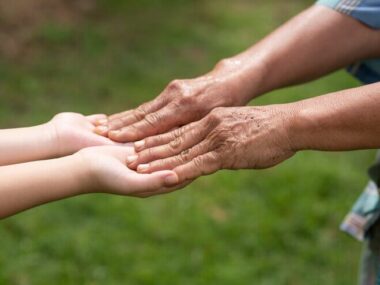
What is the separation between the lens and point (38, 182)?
4.67ft

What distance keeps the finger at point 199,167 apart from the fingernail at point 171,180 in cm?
2

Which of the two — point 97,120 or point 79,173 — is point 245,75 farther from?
point 79,173

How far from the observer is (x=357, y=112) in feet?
4.33

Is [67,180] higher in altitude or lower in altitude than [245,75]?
lower

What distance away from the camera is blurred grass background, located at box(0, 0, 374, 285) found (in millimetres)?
2660

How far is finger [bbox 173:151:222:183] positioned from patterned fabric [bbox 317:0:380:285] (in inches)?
17.5

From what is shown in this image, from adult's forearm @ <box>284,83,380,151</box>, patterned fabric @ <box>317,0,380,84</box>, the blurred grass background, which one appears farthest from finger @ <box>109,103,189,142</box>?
the blurred grass background

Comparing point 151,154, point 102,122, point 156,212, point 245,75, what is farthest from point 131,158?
point 156,212

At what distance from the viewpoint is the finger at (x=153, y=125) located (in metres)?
1.68

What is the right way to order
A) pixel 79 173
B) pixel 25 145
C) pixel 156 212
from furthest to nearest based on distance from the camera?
pixel 156 212 → pixel 25 145 → pixel 79 173

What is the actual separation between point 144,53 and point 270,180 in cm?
174

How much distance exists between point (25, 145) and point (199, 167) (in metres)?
0.43

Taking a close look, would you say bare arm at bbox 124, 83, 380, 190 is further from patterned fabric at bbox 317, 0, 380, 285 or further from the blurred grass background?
the blurred grass background

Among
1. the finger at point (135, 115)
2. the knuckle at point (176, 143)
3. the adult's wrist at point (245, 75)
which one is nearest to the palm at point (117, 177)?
the knuckle at point (176, 143)
